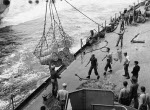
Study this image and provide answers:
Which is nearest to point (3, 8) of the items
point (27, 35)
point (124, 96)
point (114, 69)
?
point (27, 35)

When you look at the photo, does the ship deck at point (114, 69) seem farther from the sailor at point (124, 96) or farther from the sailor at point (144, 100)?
the sailor at point (144, 100)

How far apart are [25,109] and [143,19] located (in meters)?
19.8

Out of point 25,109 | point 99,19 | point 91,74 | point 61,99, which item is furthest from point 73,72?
point 99,19

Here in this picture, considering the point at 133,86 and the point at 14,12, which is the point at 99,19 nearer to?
the point at 14,12

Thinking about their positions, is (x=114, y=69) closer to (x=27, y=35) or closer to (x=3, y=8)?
(x=27, y=35)

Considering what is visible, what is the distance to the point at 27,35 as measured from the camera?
2906cm

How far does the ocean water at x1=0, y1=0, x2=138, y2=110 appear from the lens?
15.5 m

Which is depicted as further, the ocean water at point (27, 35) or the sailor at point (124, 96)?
the ocean water at point (27, 35)

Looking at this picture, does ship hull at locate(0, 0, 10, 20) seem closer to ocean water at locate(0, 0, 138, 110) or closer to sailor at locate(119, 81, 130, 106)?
ocean water at locate(0, 0, 138, 110)

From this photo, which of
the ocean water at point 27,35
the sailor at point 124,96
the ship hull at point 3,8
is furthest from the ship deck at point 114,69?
the ship hull at point 3,8

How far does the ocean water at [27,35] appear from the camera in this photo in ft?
51.0

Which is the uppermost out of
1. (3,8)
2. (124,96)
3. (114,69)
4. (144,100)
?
(3,8)

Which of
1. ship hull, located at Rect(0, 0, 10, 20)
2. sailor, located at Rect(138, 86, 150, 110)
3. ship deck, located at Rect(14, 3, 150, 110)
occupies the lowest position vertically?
ship deck, located at Rect(14, 3, 150, 110)

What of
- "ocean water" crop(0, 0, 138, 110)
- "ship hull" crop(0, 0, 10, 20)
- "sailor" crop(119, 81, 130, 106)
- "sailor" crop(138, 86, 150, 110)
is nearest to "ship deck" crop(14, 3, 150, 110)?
"ocean water" crop(0, 0, 138, 110)
